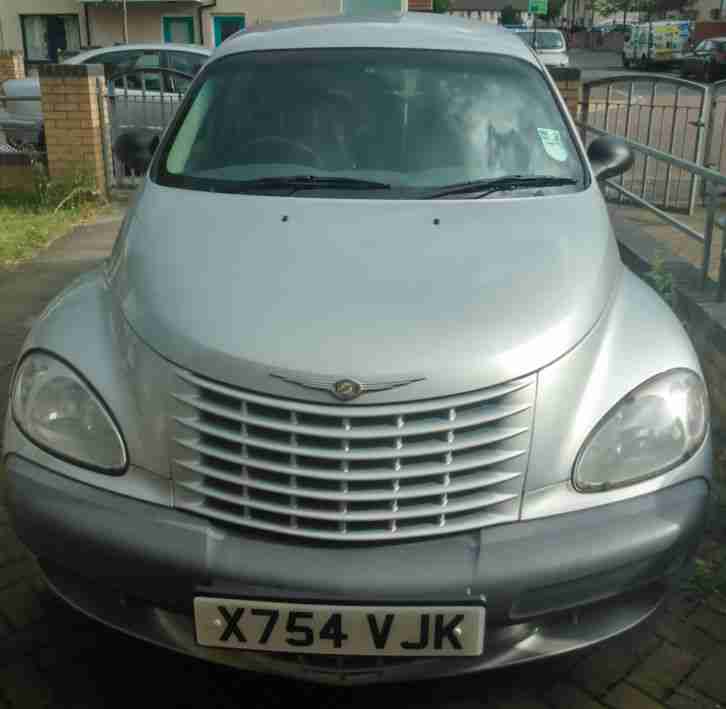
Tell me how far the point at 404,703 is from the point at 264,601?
2.27ft

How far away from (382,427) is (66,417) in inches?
34.5

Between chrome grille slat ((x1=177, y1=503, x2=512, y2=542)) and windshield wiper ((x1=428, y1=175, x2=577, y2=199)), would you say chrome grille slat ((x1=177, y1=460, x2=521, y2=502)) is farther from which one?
windshield wiper ((x1=428, y1=175, x2=577, y2=199))

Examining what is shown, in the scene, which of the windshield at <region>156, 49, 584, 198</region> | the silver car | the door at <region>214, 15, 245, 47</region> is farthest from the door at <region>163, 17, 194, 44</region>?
the silver car

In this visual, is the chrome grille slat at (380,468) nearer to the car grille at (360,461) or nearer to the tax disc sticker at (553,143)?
the car grille at (360,461)

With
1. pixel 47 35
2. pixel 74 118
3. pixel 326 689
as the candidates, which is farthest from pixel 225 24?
pixel 326 689

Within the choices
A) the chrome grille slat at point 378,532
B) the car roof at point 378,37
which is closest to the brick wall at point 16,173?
the car roof at point 378,37

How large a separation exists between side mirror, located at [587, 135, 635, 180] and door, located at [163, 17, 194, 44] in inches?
1043

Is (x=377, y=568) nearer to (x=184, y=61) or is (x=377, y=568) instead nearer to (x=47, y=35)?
(x=184, y=61)

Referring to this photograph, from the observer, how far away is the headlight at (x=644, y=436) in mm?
2307

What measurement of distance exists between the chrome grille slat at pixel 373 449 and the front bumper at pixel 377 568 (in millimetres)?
218

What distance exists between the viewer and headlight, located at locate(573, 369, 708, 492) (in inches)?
90.8

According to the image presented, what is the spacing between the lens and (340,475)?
2188 millimetres

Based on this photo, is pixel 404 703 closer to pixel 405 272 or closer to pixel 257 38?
pixel 405 272

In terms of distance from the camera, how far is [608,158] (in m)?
4.01
